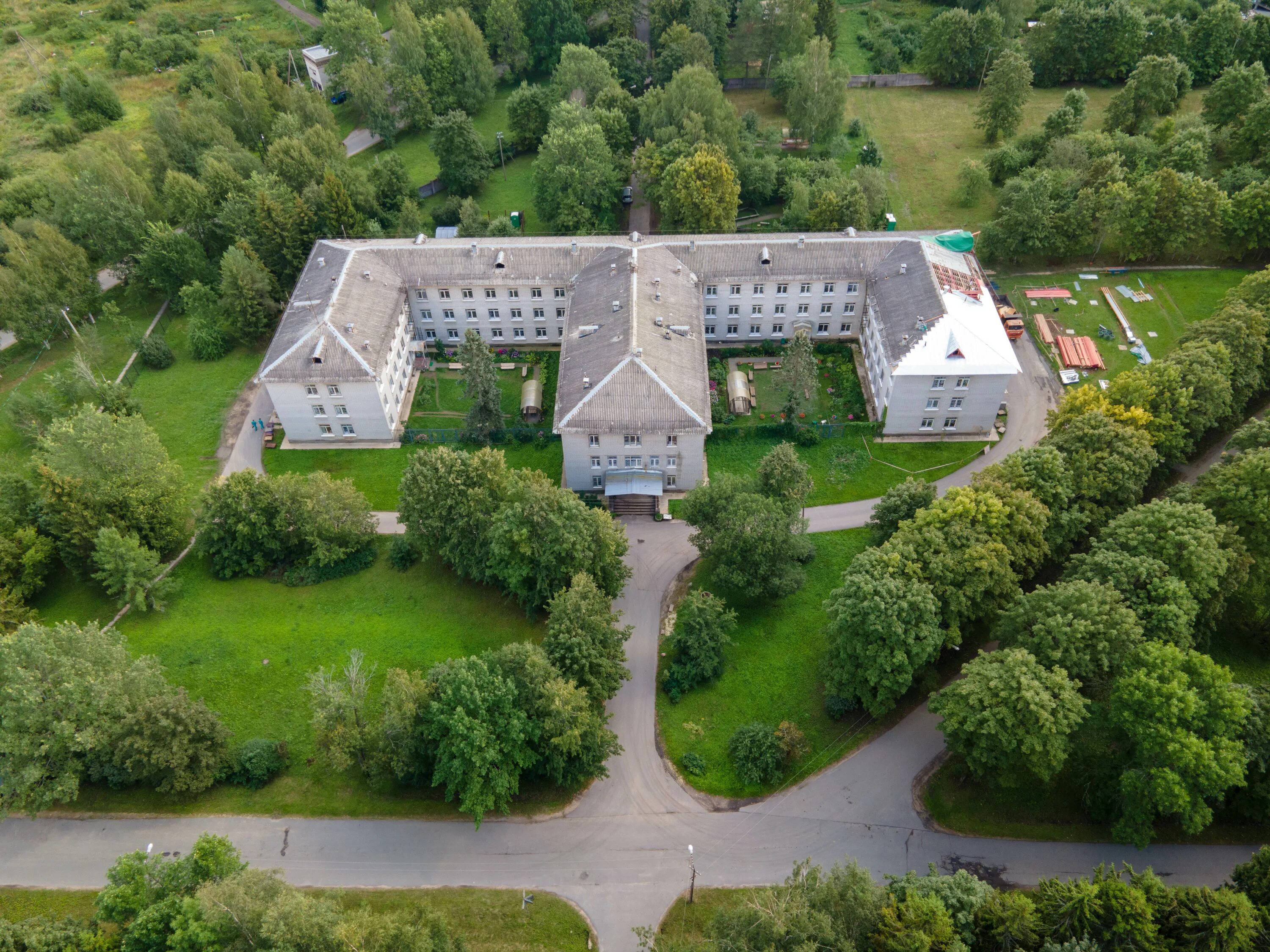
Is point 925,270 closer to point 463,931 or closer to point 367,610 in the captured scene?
point 367,610

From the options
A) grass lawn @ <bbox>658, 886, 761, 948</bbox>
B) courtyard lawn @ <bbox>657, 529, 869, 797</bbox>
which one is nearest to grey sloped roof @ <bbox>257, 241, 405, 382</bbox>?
courtyard lawn @ <bbox>657, 529, 869, 797</bbox>

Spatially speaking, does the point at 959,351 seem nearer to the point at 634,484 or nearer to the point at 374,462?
the point at 634,484

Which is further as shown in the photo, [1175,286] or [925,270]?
[1175,286]

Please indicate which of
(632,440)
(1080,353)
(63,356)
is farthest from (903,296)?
(63,356)

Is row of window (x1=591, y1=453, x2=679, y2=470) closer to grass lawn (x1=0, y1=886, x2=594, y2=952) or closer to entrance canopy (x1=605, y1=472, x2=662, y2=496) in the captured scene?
entrance canopy (x1=605, y1=472, x2=662, y2=496)

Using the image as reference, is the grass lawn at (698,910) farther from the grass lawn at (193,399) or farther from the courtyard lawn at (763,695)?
the grass lawn at (193,399)

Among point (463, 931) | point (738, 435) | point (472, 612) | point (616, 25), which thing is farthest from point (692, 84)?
point (463, 931)
